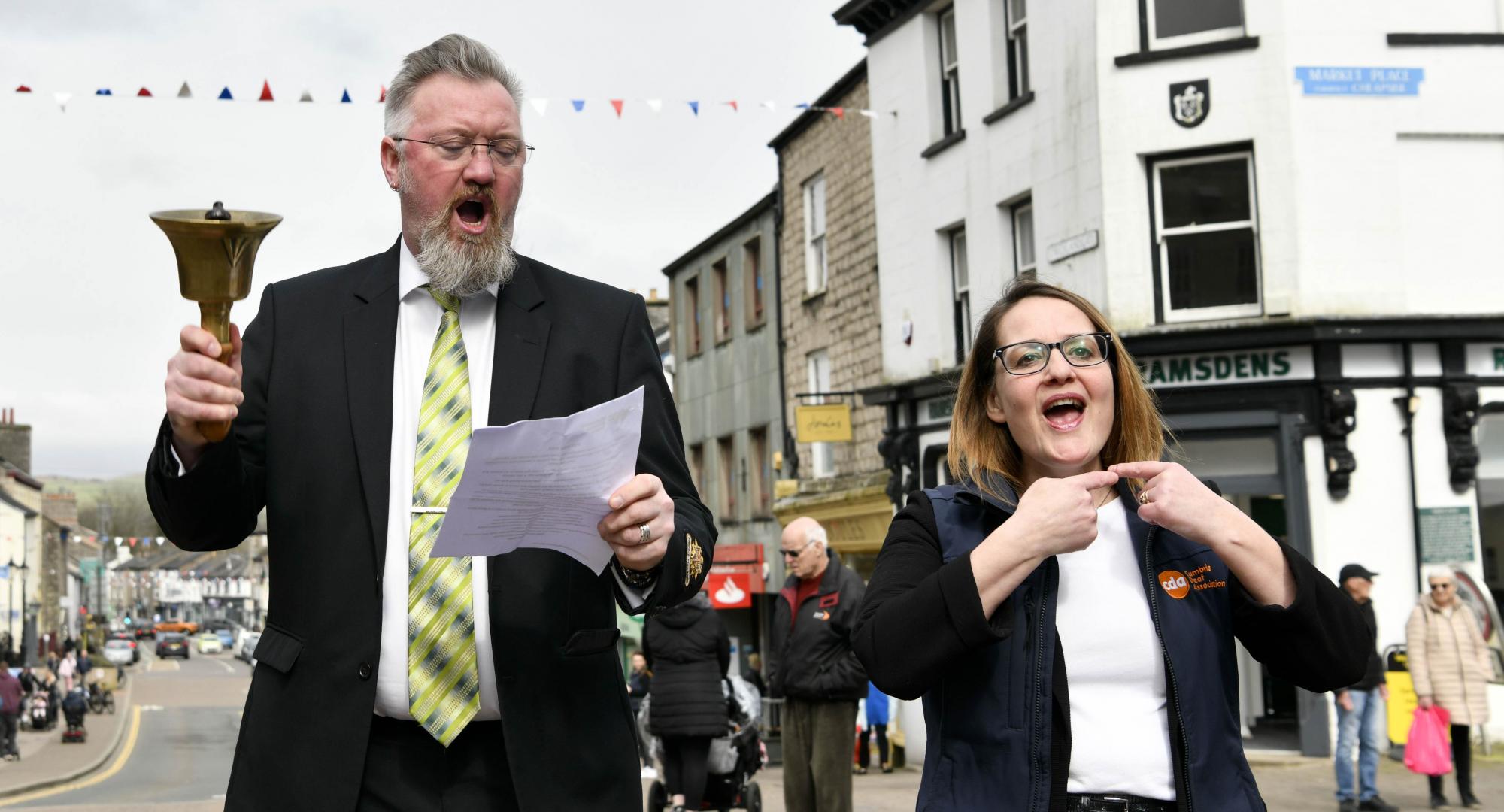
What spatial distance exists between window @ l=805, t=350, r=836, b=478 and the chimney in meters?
62.8

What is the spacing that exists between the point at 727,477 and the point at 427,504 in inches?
1186

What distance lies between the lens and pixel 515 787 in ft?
9.15

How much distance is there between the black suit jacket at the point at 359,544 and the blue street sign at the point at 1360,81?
15641 millimetres

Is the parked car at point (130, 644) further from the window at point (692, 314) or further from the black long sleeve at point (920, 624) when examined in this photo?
the black long sleeve at point (920, 624)

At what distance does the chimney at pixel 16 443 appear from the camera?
260ft

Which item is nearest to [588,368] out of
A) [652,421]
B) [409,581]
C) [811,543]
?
[652,421]

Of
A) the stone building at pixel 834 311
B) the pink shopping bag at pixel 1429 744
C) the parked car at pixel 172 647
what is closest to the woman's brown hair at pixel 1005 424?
the pink shopping bag at pixel 1429 744

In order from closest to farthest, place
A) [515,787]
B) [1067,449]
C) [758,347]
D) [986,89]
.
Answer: [515,787]
[1067,449]
[986,89]
[758,347]

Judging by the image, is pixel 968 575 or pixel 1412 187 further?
A: pixel 1412 187

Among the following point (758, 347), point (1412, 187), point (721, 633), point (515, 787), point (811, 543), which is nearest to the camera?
point (515, 787)

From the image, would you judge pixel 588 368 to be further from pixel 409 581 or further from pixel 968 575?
pixel 968 575

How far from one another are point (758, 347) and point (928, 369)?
847cm

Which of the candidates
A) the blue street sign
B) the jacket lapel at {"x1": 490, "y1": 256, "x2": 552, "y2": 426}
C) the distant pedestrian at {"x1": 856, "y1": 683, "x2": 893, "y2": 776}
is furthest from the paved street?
the blue street sign

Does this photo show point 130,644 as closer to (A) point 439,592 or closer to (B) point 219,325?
(A) point 439,592
